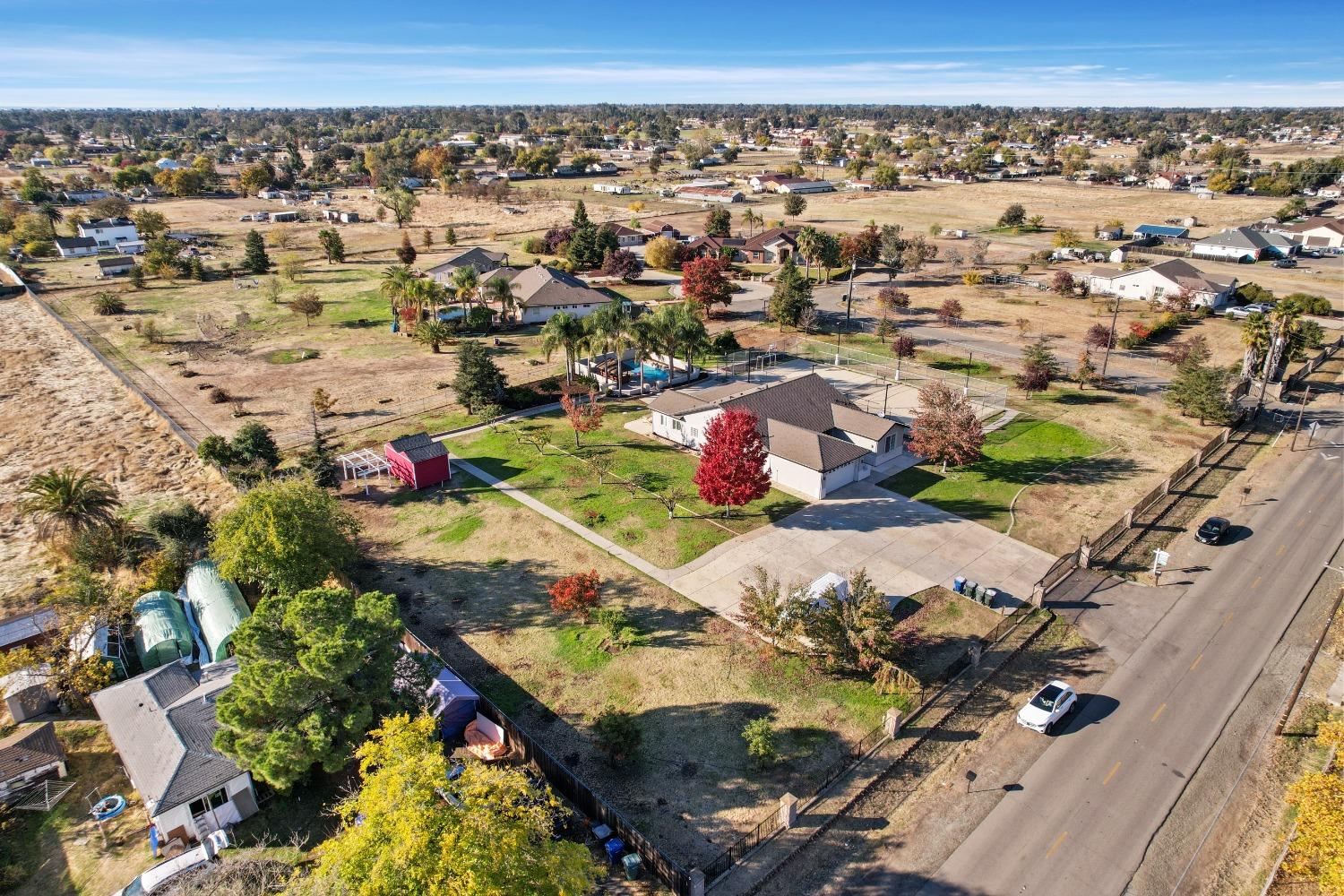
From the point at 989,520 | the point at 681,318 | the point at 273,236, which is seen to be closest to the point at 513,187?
the point at 273,236

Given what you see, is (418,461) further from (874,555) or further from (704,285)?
(704,285)

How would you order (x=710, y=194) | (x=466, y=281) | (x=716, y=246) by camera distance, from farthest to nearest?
(x=710, y=194), (x=716, y=246), (x=466, y=281)

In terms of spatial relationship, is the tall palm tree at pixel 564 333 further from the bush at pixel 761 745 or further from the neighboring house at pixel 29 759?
the neighboring house at pixel 29 759

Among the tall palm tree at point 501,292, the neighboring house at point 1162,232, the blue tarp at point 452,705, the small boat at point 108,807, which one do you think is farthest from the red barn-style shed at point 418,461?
the neighboring house at point 1162,232

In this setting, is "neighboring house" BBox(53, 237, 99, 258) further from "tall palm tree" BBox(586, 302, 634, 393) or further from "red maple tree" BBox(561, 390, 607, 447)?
"red maple tree" BBox(561, 390, 607, 447)

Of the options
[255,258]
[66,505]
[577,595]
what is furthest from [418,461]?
[255,258]

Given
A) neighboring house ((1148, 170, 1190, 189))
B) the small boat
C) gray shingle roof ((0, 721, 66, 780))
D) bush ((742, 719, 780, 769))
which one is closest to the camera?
the small boat

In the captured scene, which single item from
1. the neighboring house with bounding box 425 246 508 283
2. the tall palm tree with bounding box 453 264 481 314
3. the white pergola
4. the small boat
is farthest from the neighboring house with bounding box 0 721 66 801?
the neighboring house with bounding box 425 246 508 283
